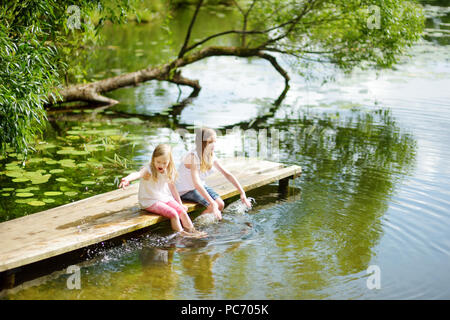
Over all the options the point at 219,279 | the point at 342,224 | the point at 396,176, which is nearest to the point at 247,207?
the point at 342,224

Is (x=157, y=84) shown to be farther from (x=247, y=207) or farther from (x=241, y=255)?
(x=241, y=255)

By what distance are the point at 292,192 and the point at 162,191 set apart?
1.95m

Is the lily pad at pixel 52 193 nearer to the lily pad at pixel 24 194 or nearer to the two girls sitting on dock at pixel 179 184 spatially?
the lily pad at pixel 24 194

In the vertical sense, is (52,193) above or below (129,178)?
below

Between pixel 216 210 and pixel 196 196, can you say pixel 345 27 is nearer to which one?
pixel 196 196

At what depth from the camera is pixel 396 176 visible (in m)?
6.96

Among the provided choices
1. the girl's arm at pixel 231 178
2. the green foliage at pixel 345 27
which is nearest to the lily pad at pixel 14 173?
the girl's arm at pixel 231 178

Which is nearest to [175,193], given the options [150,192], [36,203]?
[150,192]

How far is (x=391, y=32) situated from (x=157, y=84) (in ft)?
18.8

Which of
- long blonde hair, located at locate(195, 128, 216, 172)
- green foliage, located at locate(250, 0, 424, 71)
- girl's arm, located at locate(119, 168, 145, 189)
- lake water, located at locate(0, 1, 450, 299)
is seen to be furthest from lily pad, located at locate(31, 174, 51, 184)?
green foliage, located at locate(250, 0, 424, 71)

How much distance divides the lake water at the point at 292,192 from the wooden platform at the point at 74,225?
0.88 feet

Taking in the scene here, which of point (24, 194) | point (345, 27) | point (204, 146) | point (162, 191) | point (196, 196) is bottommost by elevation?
point (24, 194)

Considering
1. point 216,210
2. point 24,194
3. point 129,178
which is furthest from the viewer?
point 24,194

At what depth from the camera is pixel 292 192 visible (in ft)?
21.2
